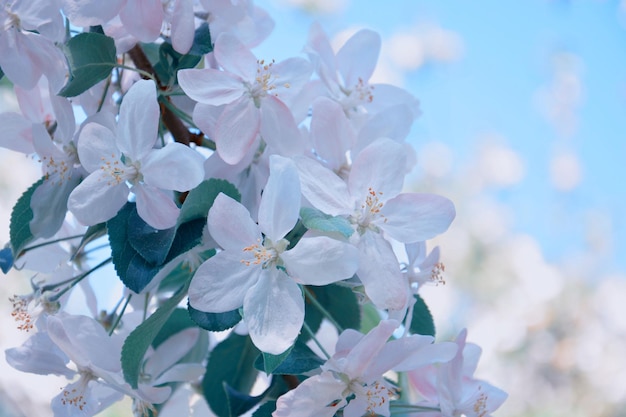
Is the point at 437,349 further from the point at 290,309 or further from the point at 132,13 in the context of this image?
the point at 132,13

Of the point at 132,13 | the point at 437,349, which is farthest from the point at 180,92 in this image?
the point at 437,349

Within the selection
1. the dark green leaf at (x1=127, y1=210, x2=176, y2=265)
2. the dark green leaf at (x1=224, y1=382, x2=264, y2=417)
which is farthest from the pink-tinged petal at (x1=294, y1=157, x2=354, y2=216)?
the dark green leaf at (x1=224, y1=382, x2=264, y2=417)

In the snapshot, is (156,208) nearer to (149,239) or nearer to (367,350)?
(149,239)

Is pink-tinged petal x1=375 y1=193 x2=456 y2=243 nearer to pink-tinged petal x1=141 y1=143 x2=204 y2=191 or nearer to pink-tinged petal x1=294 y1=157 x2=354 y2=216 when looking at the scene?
pink-tinged petal x1=294 y1=157 x2=354 y2=216

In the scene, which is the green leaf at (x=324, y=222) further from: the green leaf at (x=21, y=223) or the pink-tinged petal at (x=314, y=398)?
the green leaf at (x=21, y=223)

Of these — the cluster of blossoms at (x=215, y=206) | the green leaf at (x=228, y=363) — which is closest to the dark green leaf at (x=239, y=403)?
the cluster of blossoms at (x=215, y=206)
